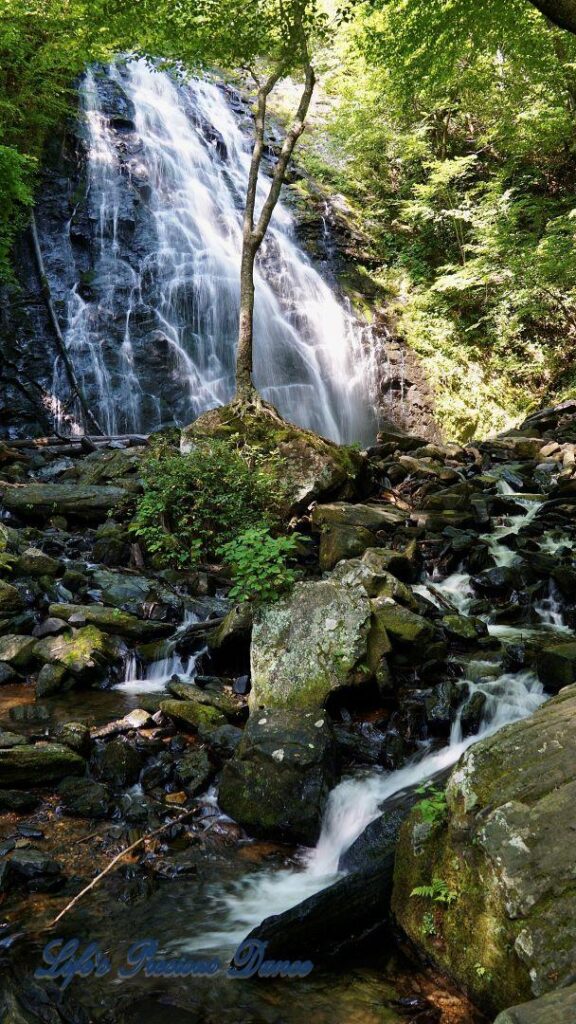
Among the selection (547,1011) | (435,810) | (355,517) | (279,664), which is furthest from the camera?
(355,517)

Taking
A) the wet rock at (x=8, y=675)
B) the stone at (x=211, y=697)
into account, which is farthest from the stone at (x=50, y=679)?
the stone at (x=211, y=697)

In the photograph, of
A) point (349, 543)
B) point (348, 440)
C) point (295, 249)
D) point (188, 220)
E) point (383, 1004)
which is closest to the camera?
point (383, 1004)

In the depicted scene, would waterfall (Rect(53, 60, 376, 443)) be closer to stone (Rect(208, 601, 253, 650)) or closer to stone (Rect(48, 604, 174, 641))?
stone (Rect(48, 604, 174, 641))

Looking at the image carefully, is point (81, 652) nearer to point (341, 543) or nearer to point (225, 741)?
point (225, 741)

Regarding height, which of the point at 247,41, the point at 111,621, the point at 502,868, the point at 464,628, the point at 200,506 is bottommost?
the point at 464,628

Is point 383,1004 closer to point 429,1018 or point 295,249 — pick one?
point 429,1018

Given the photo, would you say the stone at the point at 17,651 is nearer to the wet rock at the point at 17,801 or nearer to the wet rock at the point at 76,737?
the wet rock at the point at 76,737

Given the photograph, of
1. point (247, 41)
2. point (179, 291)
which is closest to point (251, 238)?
point (247, 41)

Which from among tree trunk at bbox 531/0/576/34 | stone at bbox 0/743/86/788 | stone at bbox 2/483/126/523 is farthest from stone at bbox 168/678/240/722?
tree trunk at bbox 531/0/576/34

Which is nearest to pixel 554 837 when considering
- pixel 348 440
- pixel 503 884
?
pixel 503 884

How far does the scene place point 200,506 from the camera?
8680 mm

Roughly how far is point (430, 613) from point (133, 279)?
12752 millimetres

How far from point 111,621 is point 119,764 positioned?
233 cm

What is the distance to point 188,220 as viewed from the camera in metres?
17.7
